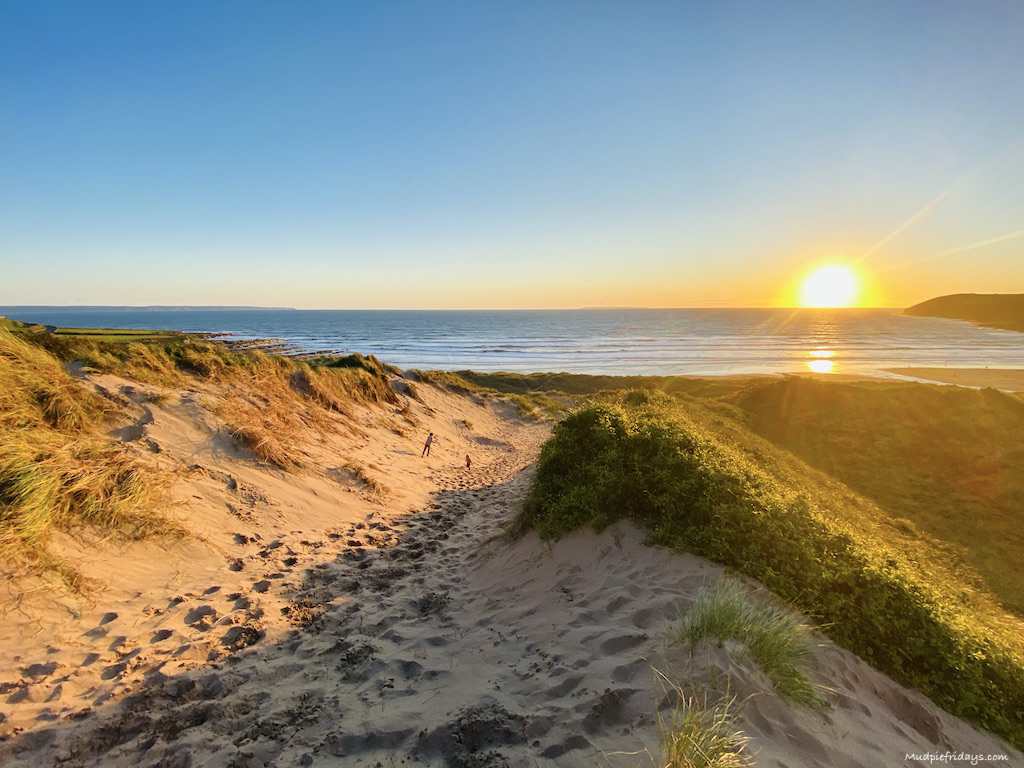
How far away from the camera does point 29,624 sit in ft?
14.0

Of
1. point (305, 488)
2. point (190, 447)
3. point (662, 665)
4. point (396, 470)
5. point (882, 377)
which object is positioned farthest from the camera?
point (882, 377)

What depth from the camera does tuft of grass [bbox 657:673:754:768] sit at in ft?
8.59

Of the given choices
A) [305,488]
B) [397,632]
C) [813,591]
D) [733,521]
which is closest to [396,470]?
[305,488]

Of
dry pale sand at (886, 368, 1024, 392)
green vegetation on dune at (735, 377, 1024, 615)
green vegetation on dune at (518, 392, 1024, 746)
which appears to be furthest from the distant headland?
green vegetation on dune at (518, 392, 1024, 746)

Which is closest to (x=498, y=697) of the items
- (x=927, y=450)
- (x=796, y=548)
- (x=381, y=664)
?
(x=381, y=664)

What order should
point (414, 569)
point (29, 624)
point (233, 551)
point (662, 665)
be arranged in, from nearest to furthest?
1. point (662, 665)
2. point (29, 624)
3. point (233, 551)
4. point (414, 569)

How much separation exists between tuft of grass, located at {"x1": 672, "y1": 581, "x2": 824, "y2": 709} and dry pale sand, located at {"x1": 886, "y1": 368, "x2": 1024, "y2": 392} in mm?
41801

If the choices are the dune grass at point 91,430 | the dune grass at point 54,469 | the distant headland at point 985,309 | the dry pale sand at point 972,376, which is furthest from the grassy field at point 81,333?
the distant headland at point 985,309

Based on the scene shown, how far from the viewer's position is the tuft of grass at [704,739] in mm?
2617

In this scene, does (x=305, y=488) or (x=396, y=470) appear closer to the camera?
(x=305, y=488)

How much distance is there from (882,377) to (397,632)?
5005cm

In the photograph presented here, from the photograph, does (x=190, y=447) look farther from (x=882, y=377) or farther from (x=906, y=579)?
(x=882, y=377)

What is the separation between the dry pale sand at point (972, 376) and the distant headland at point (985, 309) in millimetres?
84588

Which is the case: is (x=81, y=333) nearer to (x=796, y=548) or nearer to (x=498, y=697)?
(x=498, y=697)
